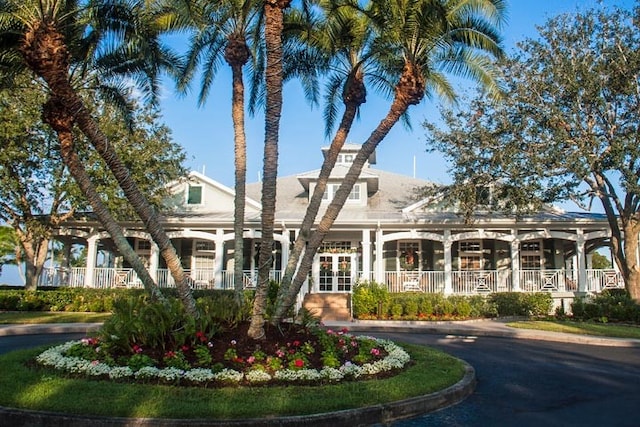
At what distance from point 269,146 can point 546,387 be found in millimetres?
5890

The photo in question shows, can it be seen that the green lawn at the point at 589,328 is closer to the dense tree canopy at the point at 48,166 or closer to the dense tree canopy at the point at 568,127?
the dense tree canopy at the point at 568,127

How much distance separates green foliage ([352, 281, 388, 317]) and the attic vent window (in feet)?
32.3

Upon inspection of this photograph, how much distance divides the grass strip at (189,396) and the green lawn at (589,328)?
997cm

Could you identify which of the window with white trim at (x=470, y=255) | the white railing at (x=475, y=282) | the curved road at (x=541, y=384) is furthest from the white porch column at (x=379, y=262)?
the curved road at (x=541, y=384)

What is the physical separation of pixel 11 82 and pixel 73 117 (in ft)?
17.6

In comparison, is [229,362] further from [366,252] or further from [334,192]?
[334,192]

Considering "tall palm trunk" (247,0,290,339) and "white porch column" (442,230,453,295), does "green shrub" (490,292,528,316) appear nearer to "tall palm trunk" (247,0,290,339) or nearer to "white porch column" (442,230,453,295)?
"white porch column" (442,230,453,295)

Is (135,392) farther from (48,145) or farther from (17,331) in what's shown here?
(48,145)

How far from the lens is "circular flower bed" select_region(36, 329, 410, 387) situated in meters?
7.27

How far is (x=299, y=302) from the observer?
70.9ft

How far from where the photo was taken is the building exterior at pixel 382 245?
2245cm

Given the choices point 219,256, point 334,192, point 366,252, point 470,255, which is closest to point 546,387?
point 366,252

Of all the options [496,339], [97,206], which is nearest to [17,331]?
[97,206]

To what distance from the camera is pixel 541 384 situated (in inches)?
338
